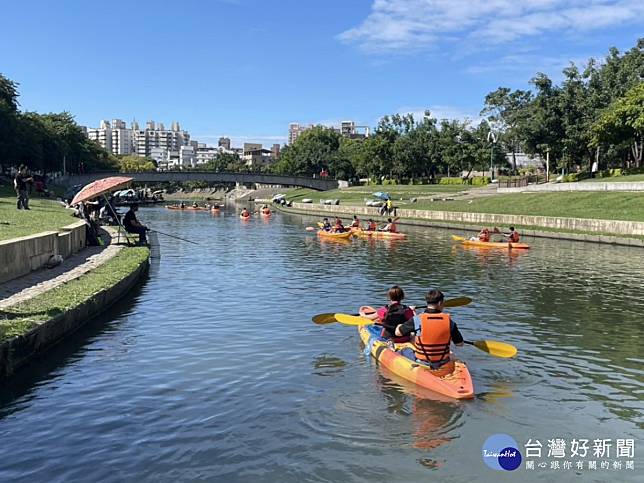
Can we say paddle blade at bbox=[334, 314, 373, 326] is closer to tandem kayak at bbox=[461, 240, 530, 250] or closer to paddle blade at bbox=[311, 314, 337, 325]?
paddle blade at bbox=[311, 314, 337, 325]

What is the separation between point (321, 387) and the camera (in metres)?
11.7

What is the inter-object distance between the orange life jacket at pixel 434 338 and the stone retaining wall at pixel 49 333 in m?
7.49

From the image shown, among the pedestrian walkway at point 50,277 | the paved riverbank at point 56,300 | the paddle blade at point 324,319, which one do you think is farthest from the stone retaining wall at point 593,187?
the paddle blade at point 324,319

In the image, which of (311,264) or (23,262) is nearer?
(23,262)

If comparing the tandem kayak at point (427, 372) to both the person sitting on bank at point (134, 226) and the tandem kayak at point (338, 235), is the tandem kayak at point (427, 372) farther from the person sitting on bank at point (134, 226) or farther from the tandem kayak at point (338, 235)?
the tandem kayak at point (338, 235)

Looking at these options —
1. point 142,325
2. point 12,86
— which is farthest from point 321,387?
point 12,86

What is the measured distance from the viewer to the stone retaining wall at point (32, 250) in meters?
16.9

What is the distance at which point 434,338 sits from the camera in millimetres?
11484

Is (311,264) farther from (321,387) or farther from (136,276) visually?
(321,387)

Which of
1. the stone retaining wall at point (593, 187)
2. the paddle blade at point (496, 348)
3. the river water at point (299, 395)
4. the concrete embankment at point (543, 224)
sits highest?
the stone retaining wall at point (593, 187)

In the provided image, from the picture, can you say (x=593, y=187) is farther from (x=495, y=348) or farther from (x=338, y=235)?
(x=495, y=348)

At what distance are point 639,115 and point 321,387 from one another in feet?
193

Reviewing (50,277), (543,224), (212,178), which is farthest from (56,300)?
(212,178)
